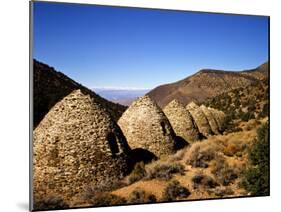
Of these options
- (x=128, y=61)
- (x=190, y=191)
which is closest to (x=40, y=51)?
(x=128, y=61)

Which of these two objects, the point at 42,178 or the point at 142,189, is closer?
the point at 42,178

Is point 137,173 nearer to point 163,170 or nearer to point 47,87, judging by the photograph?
point 163,170

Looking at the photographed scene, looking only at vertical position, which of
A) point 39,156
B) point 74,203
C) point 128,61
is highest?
point 128,61

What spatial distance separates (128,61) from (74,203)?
9.25 ft

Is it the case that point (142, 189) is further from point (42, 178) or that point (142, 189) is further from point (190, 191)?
point (42, 178)

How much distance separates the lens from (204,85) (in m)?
11.8

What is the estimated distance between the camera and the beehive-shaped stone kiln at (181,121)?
478 inches

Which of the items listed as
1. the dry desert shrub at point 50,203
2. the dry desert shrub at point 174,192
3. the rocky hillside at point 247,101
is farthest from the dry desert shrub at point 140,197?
the rocky hillside at point 247,101

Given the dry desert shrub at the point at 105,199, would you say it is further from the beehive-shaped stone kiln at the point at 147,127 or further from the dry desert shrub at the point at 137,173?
the beehive-shaped stone kiln at the point at 147,127

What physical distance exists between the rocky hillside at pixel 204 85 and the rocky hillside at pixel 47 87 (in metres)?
1.56

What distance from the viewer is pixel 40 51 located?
10508 mm

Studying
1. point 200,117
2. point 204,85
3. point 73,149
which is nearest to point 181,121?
point 200,117

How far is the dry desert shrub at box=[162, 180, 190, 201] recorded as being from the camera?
37.9ft

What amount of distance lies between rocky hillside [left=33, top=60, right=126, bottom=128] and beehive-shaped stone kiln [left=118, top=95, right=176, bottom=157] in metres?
1.20
